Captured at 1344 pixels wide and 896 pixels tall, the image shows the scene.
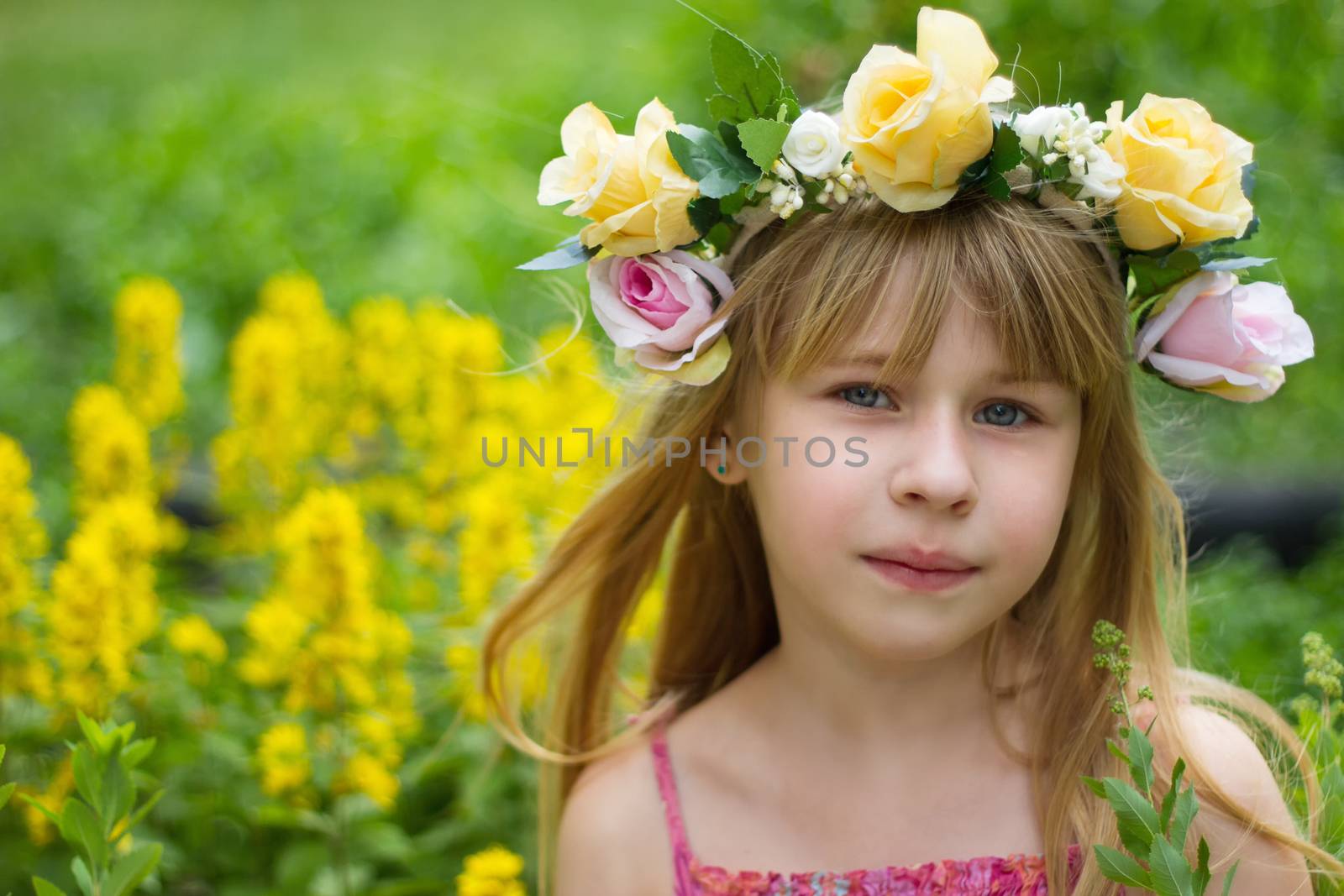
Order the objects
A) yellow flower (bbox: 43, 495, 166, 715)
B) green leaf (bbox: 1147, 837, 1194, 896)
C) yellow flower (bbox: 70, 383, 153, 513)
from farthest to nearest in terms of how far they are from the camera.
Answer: yellow flower (bbox: 70, 383, 153, 513)
yellow flower (bbox: 43, 495, 166, 715)
green leaf (bbox: 1147, 837, 1194, 896)

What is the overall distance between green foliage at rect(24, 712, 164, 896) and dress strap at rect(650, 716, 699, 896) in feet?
2.09

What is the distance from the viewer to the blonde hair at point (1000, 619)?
1576mm

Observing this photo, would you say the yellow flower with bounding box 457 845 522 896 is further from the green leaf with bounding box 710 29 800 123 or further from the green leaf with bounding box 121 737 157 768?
the green leaf with bounding box 710 29 800 123

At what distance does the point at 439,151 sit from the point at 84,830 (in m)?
4.82

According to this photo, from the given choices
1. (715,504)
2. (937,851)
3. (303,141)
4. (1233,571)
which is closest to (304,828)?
(715,504)

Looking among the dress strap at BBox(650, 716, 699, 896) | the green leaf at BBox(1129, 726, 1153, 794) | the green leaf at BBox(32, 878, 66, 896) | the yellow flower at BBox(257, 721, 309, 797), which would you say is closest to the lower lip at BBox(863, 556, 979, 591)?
the green leaf at BBox(1129, 726, 1153, 794)

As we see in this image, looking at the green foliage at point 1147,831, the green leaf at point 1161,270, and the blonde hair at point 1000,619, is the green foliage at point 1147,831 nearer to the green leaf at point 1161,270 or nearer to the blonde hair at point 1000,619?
the blonde hair at point 1000,619

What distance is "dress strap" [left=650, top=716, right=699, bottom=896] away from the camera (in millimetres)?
1798

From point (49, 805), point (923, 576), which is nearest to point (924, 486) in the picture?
point (923, 576)

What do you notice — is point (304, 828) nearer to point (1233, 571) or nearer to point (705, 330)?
point (705, 330)

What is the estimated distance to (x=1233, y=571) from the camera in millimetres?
2957

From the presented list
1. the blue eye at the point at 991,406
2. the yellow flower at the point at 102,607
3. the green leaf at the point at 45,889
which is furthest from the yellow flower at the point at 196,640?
the blue eye at the point at 991,406

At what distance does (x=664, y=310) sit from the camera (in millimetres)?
1638

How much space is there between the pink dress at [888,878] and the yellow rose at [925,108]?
0.79m
